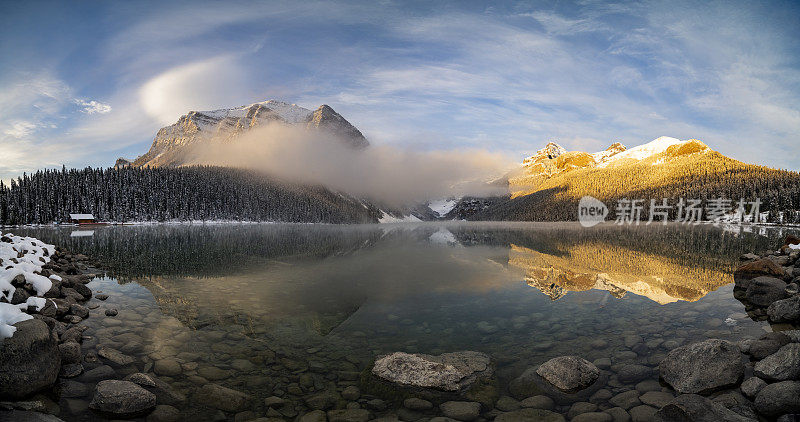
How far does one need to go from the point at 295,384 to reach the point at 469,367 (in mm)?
4800

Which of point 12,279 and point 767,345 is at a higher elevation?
point 12,279

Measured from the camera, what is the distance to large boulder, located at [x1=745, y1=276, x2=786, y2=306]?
17.1 meters

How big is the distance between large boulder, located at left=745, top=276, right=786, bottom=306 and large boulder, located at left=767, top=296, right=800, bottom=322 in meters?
2.50

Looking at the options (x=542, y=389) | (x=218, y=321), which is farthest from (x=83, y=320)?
(x=542, y=389)

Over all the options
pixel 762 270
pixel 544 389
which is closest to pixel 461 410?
pixel 544 389

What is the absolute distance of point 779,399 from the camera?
755 cm

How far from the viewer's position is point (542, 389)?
916 cm

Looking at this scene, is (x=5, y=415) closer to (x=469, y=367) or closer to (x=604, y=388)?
(x=469, y=367)

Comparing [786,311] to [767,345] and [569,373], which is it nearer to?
[767,345]

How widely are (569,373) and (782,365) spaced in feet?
16.1

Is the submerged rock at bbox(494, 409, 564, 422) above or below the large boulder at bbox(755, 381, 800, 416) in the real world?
below

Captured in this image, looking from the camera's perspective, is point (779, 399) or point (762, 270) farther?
point (762, 270)

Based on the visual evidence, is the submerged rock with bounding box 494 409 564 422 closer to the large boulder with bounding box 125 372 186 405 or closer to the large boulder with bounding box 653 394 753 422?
the large boulder with bounding box 653 394 753 422

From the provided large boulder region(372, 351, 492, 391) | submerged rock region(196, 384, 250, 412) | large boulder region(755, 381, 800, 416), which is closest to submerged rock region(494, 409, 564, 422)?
large boulder region(372, 351, 492, 391)
